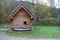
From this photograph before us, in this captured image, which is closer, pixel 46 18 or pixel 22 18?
pixel 22 18

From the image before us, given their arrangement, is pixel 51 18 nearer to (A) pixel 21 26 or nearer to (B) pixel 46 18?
(B) pixel 46 18

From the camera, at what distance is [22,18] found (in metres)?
25.4

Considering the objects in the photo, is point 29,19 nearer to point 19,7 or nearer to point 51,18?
point 19,7

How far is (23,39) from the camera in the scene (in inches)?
772

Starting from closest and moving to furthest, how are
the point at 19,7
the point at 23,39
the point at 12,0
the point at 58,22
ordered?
the point at 23,39, the point at 19,7, the point at 58,22, the point at 12,0

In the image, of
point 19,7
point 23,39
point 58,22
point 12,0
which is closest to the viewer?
point 23,39

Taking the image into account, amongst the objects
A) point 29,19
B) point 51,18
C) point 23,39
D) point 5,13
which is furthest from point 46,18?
point 23,39

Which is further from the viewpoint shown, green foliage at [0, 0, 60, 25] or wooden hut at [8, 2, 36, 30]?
green foliage at [0, 0, 60, 25]

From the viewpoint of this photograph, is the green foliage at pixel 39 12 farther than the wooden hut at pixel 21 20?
Yes

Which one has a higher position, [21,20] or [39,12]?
[21,20]

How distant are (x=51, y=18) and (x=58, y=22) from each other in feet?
5.36

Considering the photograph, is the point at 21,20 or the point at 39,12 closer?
the point at 21,20

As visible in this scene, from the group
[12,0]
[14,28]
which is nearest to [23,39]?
[14,28]

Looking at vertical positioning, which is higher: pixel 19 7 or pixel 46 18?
pixel 19 7
